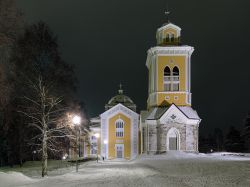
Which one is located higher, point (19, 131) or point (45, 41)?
point (45, 41)

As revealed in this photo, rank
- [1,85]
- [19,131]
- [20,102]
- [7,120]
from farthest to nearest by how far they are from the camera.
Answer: [19,131] → [20,102] → [7,120] → [1,85]

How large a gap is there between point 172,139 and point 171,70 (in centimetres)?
814

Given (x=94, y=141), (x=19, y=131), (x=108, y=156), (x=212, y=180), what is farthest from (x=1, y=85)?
(x=94, y=141)

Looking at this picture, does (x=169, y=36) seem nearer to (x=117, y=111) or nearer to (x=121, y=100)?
(x=117, y=111)

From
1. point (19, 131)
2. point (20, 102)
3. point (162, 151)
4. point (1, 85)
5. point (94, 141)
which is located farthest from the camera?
point (94, 141)

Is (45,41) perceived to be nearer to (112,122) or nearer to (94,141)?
(112,122)

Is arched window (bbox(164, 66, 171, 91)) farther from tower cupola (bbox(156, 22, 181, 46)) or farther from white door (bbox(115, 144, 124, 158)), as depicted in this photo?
white door (bbox(115, 144, 124, 158))

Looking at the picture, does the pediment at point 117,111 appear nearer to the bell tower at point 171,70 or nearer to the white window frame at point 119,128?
the white window frame at point 119,128

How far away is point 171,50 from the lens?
2078 inches

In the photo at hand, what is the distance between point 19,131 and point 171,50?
71.5 ft

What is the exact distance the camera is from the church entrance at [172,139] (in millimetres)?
50531

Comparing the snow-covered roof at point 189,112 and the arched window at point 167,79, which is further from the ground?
the arched window at point 167,79

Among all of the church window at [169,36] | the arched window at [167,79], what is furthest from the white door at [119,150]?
the church window at [169,36]

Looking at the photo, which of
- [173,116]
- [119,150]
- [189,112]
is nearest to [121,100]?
[119,150]
